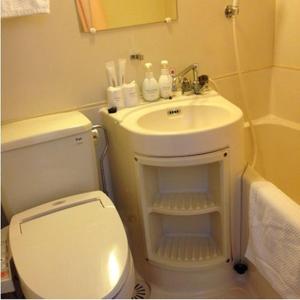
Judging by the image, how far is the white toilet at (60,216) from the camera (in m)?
0.94

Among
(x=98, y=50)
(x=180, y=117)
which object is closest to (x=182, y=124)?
(x=180, y=117)

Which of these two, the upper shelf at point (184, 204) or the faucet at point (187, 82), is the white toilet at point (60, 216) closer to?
the upper shelf at point (184, 204)

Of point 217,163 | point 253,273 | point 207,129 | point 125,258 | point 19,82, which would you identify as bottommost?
point 253,273

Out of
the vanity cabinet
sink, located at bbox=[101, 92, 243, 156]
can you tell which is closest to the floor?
the vanity cabinet

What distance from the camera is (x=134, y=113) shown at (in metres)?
1.41

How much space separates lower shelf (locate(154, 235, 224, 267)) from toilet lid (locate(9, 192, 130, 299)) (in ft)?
1.34

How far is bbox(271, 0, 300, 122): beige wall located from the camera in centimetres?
166

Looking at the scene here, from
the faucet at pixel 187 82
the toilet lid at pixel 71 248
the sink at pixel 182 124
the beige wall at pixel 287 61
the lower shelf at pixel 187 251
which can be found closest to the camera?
the toilet lid at pixel 71 248

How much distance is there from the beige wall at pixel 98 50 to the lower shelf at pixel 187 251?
75 centimetres

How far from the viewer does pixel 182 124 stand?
4.92 feet

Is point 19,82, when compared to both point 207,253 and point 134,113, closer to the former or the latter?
point 134,113

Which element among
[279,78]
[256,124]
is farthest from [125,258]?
[279,78]

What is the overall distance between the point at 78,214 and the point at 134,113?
19.5 inches

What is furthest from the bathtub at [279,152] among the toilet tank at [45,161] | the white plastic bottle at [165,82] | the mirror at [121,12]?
the toilet tank at [45,161]
